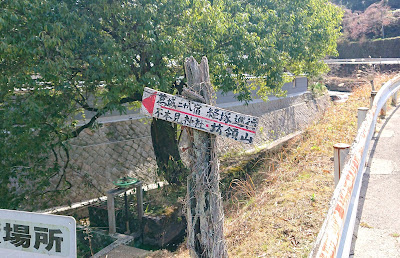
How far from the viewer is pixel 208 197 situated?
3682 mm

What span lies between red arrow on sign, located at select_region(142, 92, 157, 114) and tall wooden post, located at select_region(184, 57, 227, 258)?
32cm

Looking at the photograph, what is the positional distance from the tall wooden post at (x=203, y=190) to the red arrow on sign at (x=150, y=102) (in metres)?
0.32

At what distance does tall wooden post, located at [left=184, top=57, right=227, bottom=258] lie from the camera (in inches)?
143

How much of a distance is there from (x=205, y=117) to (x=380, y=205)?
Answer: 2785 millimetres

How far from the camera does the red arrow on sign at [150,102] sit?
142 inches

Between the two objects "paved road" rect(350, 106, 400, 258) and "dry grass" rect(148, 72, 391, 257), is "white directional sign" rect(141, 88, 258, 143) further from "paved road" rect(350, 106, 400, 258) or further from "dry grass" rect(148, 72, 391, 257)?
"paved road" rect(350, 106, 400, 258)

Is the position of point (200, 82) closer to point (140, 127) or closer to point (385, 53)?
point (140, 127)

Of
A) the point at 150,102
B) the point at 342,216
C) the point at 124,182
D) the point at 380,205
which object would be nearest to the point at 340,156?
the point at 380,205

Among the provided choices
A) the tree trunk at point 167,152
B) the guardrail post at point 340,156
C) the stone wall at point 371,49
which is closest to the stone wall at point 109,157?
the tree trunk at point 167,152

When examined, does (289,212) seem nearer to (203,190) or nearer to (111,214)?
(203,190)

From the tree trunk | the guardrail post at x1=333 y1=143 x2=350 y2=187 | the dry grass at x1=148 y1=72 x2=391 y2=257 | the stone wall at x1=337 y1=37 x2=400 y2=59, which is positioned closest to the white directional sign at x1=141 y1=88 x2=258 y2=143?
the guardrail post at x1=333 y1=143 x2=350 y2=187

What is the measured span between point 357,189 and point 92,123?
22.0ft

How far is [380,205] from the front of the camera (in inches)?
183

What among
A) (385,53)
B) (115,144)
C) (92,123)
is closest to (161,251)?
(92,123)
